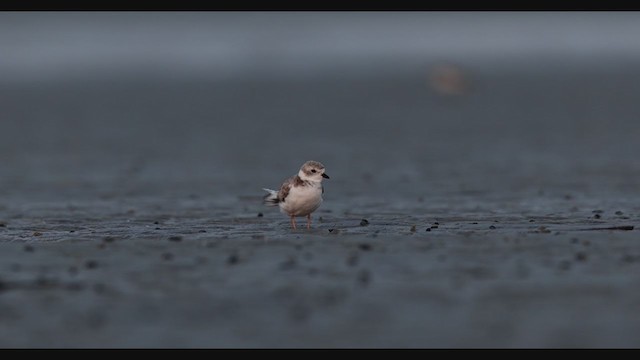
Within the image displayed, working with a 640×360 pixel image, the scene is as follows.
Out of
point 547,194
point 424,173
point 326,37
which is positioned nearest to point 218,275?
point 547,194

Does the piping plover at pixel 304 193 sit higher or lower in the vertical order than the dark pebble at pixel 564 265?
higher

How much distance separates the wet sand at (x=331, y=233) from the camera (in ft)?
55.7

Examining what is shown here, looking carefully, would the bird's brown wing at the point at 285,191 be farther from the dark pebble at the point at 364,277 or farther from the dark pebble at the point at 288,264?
the dark pebble at the point at 364,277

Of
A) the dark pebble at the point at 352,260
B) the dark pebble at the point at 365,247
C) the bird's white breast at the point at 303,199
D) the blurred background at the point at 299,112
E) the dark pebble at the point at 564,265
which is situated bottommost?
the dark pebble at the point at 564,265

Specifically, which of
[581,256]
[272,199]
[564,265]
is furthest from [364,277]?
[272,199]

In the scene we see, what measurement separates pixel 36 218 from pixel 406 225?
26.3 feet

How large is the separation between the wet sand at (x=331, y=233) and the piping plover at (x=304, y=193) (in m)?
0.48

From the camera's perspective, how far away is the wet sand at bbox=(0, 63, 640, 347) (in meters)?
17.0

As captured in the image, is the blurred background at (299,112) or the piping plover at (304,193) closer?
the piping plover at (304,193)

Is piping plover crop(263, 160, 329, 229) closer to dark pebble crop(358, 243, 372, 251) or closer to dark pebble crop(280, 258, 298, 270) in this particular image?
dark pebble crop(358, 243, 372, 251)

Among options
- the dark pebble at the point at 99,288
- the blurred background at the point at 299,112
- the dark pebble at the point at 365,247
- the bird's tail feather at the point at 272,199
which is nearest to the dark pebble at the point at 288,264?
the dark pebble at the point at 365,247

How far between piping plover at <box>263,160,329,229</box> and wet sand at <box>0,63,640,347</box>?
0.48 m

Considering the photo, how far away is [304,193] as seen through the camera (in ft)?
84.8

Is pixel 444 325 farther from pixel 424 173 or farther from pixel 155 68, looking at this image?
pixel 155 68
